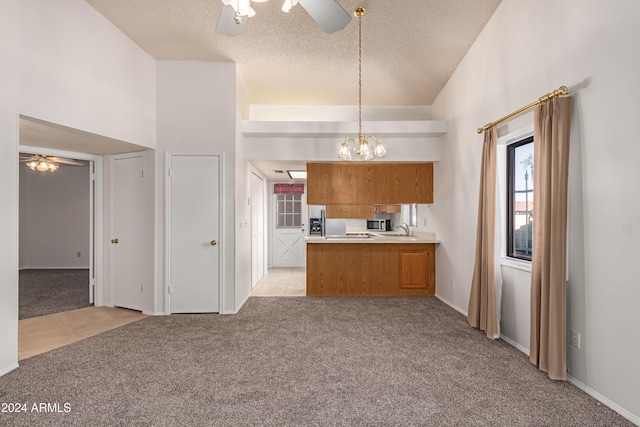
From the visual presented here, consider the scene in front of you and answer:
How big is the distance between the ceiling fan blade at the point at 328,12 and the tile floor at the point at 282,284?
400cm

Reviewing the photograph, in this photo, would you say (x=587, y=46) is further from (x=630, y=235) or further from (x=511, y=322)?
(x=511, y=322)

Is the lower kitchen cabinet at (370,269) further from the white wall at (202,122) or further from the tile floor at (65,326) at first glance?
the tile floor at (65,326)

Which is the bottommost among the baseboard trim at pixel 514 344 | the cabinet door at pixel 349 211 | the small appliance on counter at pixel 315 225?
the baseboard trim at pixel 514 344

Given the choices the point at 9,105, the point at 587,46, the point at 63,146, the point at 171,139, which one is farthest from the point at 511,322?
the point at 63,146

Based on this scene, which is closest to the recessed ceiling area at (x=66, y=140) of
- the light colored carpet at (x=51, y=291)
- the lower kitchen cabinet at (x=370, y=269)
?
the light colored carpet at (x=51, y=291)

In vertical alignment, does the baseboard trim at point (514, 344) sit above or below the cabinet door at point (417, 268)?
below

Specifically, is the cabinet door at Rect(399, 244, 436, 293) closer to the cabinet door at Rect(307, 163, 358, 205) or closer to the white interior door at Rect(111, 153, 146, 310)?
the cabinet door at Rect(307, 163, 358, 205)

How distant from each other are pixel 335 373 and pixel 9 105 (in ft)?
10.8

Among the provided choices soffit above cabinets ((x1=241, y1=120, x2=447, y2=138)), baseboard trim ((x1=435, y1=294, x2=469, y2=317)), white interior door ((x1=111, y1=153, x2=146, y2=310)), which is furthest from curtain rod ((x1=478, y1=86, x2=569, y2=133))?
white interior door ((x1=111, y1=153, x2=146, y2=310))

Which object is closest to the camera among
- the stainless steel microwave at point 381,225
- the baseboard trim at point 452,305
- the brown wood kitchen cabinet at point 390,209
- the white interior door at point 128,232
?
the baseboard trim at point 452,305

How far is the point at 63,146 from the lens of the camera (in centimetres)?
406

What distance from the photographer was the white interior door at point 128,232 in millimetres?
4414

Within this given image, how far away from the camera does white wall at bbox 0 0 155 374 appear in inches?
101

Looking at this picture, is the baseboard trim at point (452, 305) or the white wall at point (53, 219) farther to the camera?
the white wall at point (53, 219)
